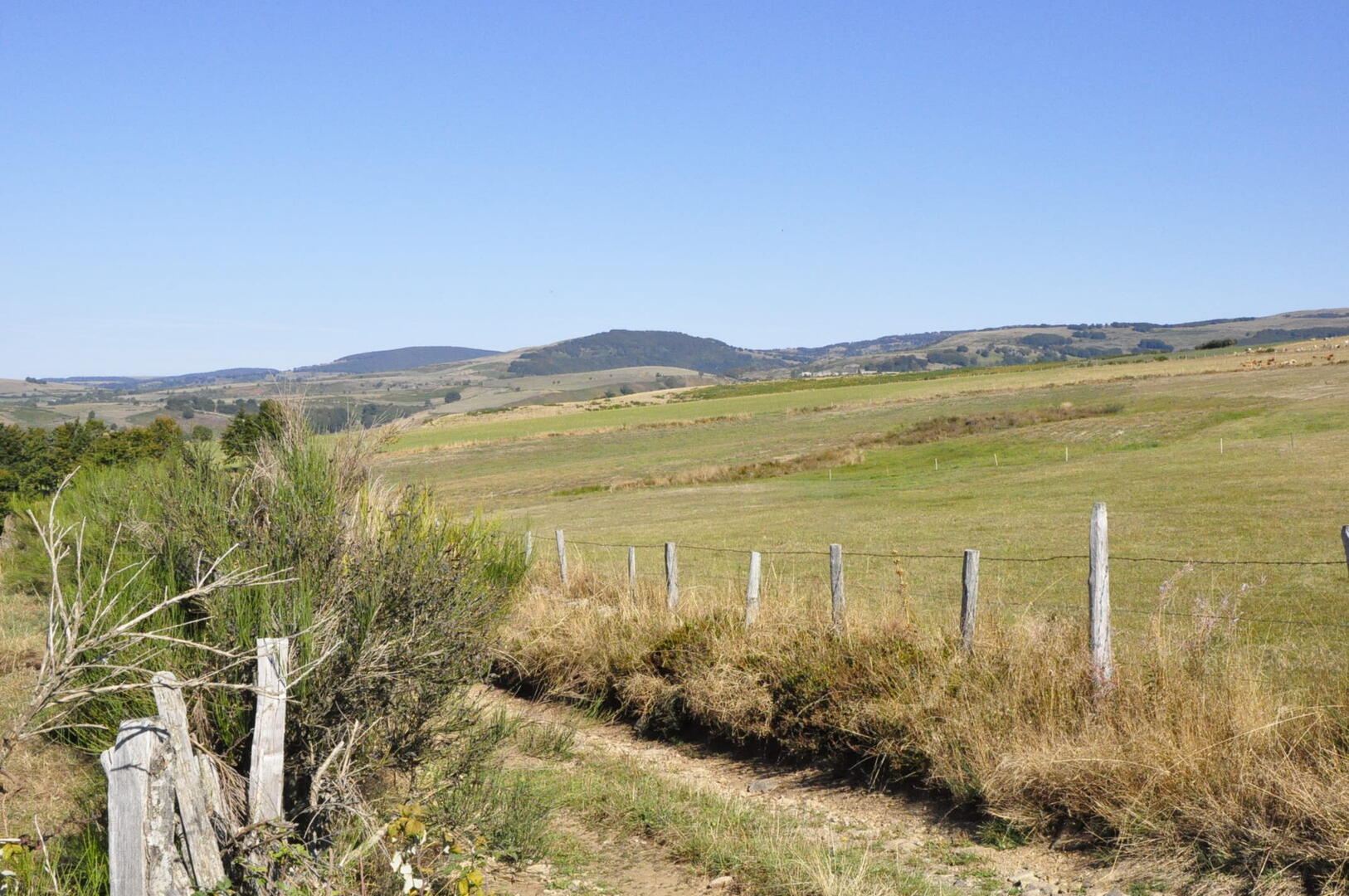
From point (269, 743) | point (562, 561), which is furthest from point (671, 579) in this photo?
point (269, 743)

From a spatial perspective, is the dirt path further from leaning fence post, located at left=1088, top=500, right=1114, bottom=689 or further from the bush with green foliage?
the bush with green foliage

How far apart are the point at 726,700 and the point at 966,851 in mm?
3432

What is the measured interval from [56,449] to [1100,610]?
3125cm

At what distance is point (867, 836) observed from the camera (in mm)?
7961

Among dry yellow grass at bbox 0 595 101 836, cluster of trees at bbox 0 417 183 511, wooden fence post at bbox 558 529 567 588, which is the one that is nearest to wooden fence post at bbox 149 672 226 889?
dry yellow grass at bbox 0 595 101 836

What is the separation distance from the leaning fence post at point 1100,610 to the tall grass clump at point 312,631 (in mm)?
4370

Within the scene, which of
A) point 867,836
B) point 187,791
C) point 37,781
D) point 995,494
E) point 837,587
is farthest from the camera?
point 995,494

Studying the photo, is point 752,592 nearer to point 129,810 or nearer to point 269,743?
point 269,743

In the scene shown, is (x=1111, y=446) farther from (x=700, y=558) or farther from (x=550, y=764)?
(x=550, y=764)

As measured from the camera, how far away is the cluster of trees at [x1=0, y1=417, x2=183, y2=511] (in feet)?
83.2

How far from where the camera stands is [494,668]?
1337 centimetres

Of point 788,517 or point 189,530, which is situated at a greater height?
point 189,530

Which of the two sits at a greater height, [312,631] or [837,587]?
[312,631]

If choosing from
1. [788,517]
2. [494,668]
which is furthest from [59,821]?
[788,517]
